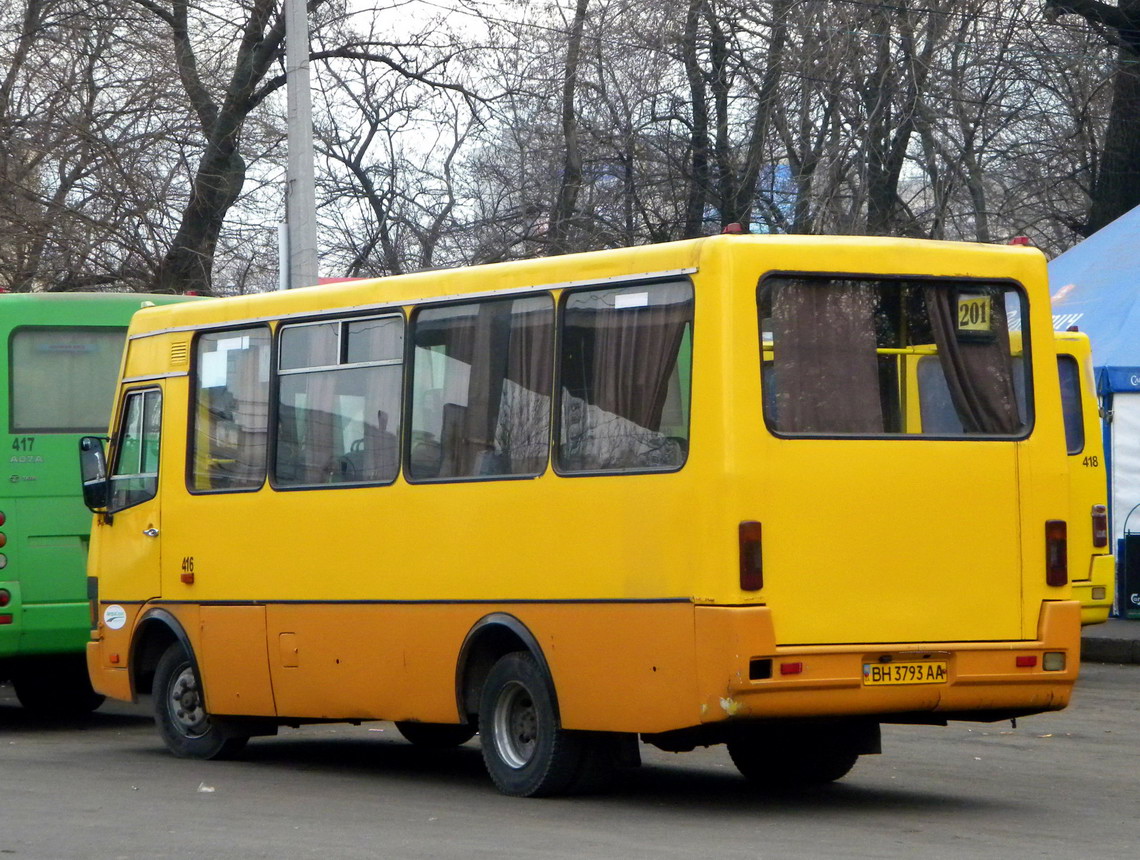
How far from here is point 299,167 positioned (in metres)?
17.3

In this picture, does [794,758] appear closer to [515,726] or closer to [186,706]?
[515,726]

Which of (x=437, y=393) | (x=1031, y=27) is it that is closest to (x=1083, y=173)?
(x=1031, y=27)

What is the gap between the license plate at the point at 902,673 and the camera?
848 centimetres

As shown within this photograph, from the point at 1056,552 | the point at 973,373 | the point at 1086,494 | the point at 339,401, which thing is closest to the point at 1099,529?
the point at 1086,494

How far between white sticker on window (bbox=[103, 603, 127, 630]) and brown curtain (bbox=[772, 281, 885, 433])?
511 cm

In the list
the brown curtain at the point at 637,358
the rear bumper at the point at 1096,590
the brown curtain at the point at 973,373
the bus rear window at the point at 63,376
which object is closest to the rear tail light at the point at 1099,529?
the rear bumper at the point at 1096,590

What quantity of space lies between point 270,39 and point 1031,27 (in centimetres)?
883

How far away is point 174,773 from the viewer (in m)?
10.8

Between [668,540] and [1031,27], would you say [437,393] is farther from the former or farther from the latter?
[1031,27]

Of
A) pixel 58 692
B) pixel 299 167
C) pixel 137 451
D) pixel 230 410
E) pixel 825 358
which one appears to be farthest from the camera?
pixel 299 167

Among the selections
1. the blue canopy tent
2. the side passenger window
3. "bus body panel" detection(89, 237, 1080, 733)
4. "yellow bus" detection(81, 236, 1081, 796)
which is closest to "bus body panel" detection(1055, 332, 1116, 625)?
the blue canopy tent

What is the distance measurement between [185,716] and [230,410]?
1.87 metres

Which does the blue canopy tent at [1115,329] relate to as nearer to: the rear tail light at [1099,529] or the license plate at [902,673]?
the rear tail light at [1099,529]

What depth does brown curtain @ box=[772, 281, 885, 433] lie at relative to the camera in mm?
8586
